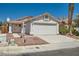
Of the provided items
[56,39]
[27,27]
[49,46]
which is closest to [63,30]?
[56,39]

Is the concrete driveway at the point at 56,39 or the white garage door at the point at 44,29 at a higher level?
the white garage door at the point at 44,29

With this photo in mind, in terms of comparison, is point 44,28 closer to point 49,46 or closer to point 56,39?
point 56,39

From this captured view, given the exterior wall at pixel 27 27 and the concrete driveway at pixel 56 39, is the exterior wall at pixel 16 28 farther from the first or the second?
the concrete driveway at pixel 56 39

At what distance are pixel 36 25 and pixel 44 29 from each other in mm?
546

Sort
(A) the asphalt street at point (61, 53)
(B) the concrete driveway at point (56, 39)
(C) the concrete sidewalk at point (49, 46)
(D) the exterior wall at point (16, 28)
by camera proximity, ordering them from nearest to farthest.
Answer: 1. (A) the asphalt street at point (61, 53)
2. (C) the concrete sidewalk at point (49, 46)
3. (D) the exterior wall at point (16, 28)
4. (B) the concrete driveway at point (56, 39)

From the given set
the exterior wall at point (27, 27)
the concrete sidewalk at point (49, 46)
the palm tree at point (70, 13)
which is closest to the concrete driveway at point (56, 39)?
the concrete sidewalk at point (49, 46)

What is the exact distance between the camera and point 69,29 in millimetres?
14336

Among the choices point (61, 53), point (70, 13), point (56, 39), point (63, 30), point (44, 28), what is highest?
point (70, 13)

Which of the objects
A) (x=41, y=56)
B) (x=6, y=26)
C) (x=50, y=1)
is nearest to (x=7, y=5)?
(x=6, y=26)

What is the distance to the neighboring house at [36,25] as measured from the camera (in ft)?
46.4

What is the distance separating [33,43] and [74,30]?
8.41ft

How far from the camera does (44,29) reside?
14.7 metres

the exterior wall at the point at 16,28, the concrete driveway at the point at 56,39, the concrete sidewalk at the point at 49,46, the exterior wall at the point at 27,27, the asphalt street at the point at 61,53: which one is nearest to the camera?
the asphalt street at the point at 61,53

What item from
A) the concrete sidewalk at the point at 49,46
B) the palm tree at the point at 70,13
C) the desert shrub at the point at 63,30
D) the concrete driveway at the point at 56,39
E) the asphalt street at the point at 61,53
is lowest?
the asphalt street at the point at 61,53
